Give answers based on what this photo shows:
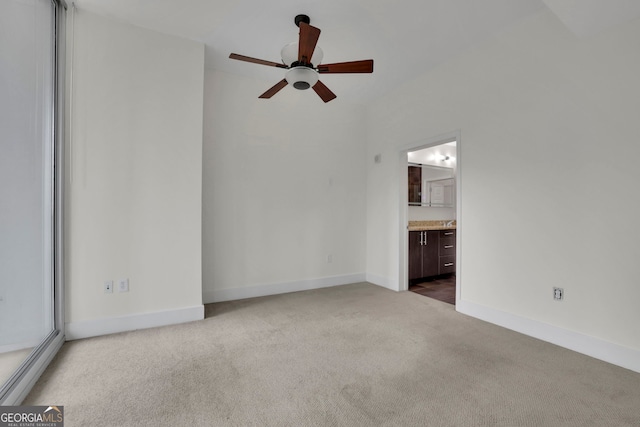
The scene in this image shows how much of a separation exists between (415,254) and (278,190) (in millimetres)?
2329

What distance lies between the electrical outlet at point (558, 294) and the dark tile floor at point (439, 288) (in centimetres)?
123

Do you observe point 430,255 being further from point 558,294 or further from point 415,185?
point 558,294

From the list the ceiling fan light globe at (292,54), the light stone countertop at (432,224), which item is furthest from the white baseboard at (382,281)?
the ceiling fan light globe at (292,54)

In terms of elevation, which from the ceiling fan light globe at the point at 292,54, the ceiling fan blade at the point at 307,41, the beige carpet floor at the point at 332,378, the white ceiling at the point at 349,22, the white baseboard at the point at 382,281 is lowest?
the beige carpet floor at the point at 332,378

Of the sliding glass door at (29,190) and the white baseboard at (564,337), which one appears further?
the white baseboard at (564,337)

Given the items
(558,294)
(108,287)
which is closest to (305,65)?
(108,287)

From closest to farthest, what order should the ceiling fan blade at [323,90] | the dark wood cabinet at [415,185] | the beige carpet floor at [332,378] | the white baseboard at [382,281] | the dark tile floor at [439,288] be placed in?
1. the beige carpet floor at [332,378]
2. the ceiling fan blade at [323,90]
3. the dark tile floor at [439,288]
4. the white baseboard at [382,281]
5. the dark wood cabinet at [415,185]

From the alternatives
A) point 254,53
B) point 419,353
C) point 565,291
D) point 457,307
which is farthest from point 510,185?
point 254,53

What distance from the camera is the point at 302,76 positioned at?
8.01ft

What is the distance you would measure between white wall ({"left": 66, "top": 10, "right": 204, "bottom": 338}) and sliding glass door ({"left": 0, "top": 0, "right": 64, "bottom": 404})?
141 mm

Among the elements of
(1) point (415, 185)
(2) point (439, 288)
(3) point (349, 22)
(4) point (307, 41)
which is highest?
(3) point (349, 22)

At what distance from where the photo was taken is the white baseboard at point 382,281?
434cm

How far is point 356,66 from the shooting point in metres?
2.42

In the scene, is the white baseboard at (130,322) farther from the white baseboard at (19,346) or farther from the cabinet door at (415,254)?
the cabinet door at (415,254)
